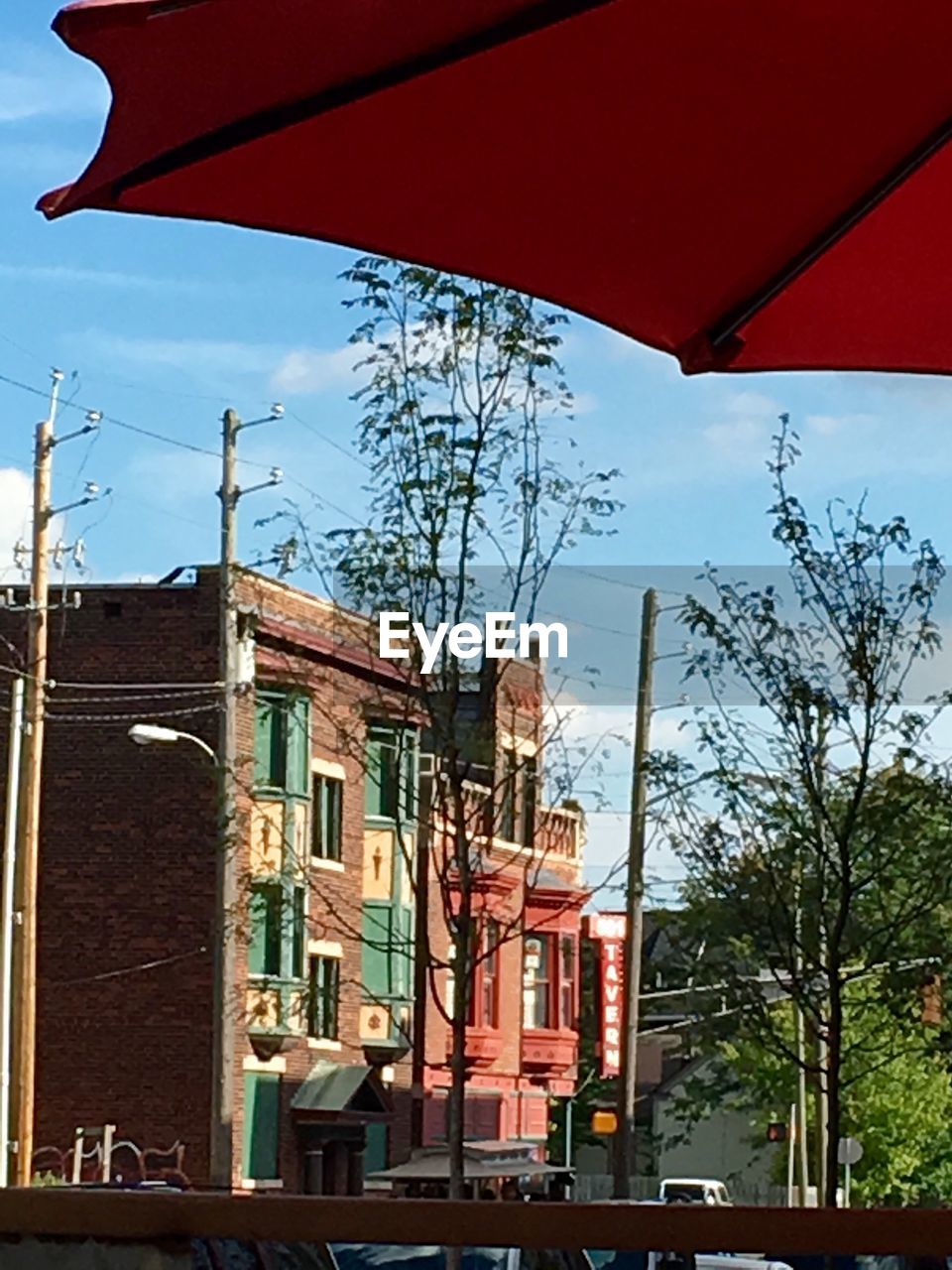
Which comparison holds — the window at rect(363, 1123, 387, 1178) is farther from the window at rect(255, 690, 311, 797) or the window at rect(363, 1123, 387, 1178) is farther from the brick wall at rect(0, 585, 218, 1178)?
the window at rect(255, 690, 311, 797)

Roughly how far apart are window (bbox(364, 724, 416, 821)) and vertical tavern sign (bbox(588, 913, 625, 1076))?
10.9 meters

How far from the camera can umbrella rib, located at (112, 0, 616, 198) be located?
2957mm

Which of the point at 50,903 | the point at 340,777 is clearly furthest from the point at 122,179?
the point at 340,777

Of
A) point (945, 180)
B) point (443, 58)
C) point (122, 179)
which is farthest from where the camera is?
point (945, 180)

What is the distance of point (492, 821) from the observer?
623 inches

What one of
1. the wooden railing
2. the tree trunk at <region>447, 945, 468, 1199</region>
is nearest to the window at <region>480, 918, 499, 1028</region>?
the tree trunk at <region>447, 945, 468, 1199</region>

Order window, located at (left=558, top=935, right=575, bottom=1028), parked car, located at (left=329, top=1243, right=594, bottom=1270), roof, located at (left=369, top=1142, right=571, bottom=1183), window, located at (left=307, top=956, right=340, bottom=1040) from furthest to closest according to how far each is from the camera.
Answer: window, located at (left=558, top=935, right=575, bottom=1028) < window, located at (left=307, top=956, right=340, bottom=1040) < roof, located at (left=369, top=1142, right=571, bottom=1183) < parked car, located at (left=329, top=1243, right=594, bottom=1270)

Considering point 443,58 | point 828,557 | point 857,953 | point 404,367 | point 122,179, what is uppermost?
point 404,367

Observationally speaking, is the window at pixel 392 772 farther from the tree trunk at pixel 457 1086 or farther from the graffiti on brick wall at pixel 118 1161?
the graffiti on brick wall at pixel 118 1161

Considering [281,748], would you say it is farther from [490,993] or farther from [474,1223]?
[474,1223]

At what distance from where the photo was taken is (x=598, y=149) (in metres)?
3.48

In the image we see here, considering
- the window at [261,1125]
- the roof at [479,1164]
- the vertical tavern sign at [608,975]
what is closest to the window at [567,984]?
the vertical tavern sign at [608,975]

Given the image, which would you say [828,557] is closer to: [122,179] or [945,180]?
[945,180]

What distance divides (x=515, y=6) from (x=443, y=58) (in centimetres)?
17
